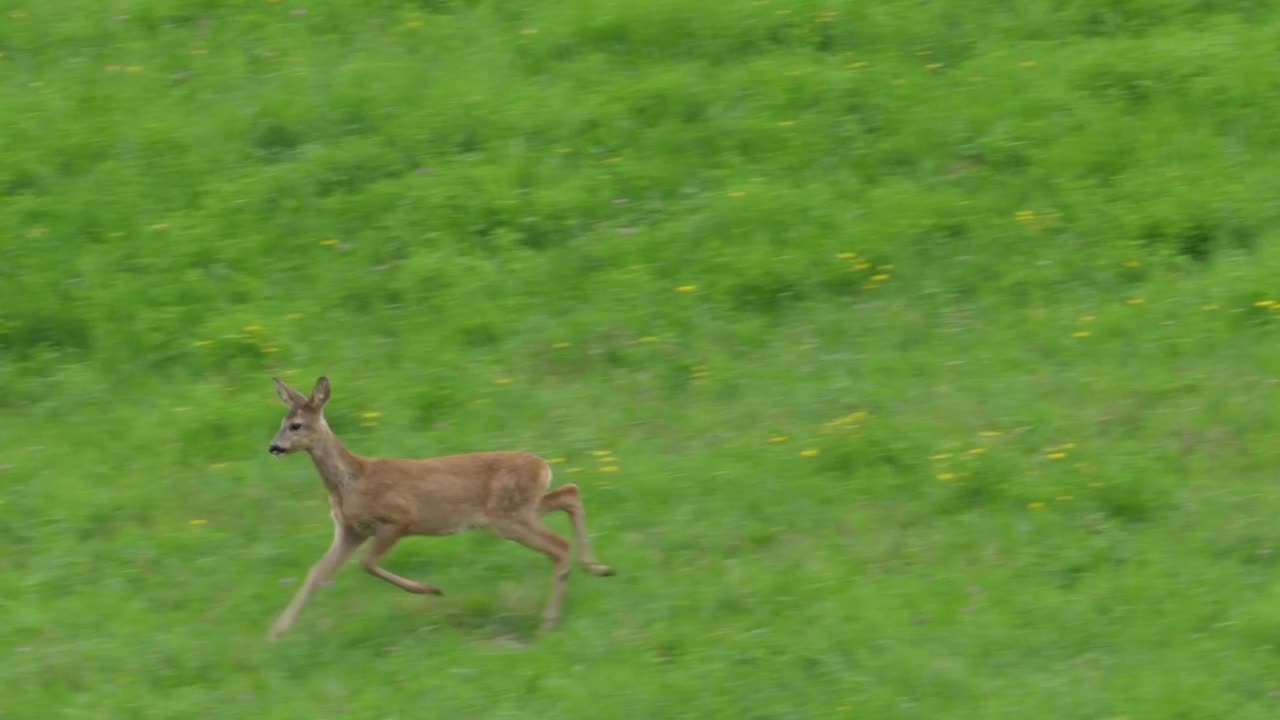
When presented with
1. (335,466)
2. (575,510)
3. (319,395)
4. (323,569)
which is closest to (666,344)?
(575,510)

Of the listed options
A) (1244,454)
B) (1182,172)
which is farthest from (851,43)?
(1244,454)

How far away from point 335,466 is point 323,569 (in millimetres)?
566

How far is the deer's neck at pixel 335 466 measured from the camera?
9953 mm

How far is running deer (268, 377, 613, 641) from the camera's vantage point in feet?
31.9

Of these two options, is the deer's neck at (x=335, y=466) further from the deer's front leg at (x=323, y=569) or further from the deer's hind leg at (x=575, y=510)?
the deer's hind leg at (x=575, y=510)

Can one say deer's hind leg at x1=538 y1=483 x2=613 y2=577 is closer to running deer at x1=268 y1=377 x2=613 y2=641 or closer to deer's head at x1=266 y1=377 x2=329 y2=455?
running deer at x1=268 y1=377 x2=613 y2=641

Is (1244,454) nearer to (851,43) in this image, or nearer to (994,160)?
(994,160)

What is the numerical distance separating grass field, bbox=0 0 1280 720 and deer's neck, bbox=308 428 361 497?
549 mm

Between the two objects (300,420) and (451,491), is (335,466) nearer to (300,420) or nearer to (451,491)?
(300,420)

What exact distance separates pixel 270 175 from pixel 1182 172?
652 centimetres

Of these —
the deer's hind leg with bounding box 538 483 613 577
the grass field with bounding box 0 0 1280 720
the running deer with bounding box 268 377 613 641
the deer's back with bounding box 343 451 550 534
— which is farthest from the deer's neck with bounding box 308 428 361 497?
the deer's hind leg with bounding box 538 483 613 577

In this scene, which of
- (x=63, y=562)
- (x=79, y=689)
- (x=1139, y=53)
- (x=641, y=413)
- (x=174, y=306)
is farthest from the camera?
(x=1139, y=53)

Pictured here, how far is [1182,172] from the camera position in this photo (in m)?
13.6

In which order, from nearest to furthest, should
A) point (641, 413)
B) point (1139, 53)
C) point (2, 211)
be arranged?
point (641, 413), point (2, 211), point (1139, 53)
